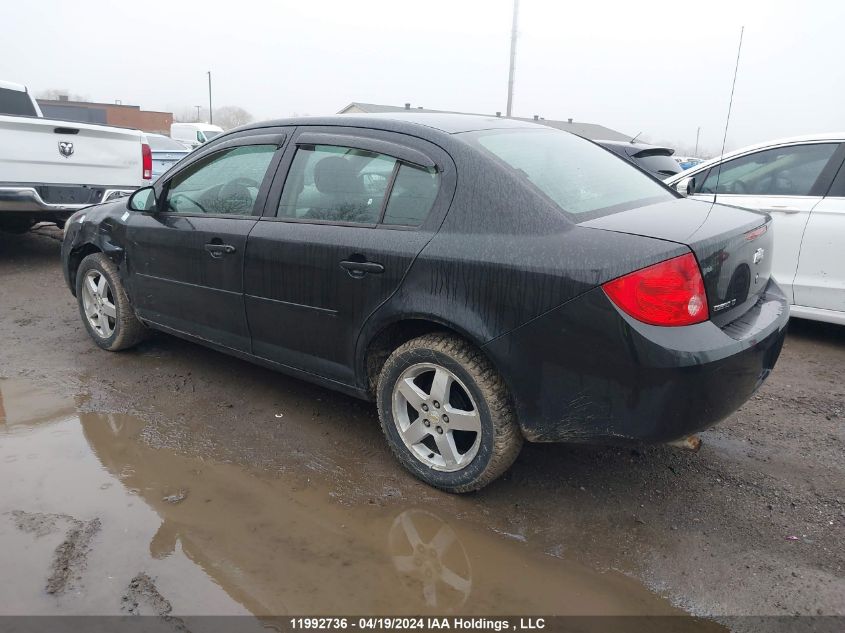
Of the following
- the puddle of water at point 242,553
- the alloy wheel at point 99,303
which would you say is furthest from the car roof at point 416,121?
the alloy wheel at point 99,303

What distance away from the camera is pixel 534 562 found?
257 centimetres

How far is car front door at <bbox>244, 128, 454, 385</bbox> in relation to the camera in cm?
296

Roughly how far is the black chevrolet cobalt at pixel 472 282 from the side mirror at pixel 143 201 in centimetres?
27

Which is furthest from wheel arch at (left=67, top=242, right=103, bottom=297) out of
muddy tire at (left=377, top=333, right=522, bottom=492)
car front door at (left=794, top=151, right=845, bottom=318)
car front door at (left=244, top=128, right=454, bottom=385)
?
car front door at (left=794, top=151, right=845, bottom=318)

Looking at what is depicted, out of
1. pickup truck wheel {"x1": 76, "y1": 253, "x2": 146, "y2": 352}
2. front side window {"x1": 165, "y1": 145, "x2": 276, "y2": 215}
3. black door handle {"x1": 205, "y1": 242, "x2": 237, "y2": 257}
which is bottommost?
pickup truck wheel {"x1": 76, "y1": 253, "x2": 146, "y2": 352}

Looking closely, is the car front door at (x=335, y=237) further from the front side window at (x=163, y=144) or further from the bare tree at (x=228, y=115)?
the bare tree at (x=228, y=115)

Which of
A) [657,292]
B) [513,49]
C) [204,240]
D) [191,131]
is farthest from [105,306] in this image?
[191,131]

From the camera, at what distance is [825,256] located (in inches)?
193

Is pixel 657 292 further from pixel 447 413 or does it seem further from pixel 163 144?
pixel 163 144

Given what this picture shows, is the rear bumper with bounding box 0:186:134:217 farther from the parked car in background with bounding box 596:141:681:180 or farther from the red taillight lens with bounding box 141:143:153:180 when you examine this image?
the parked car in background with bounding box 596:141:681:180

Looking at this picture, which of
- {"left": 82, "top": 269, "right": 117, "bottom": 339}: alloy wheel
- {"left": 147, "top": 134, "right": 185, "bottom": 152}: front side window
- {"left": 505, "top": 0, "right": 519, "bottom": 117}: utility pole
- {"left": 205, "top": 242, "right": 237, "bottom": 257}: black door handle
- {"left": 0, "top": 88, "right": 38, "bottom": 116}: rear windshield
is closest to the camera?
{"left": 205, "top": 242, "right": 237, "bottom": 257}: black door handle

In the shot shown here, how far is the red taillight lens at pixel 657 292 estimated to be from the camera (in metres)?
2.37

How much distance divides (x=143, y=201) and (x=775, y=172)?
4.82 metres

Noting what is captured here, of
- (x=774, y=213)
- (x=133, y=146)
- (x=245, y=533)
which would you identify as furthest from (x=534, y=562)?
(x=133, y=146)
